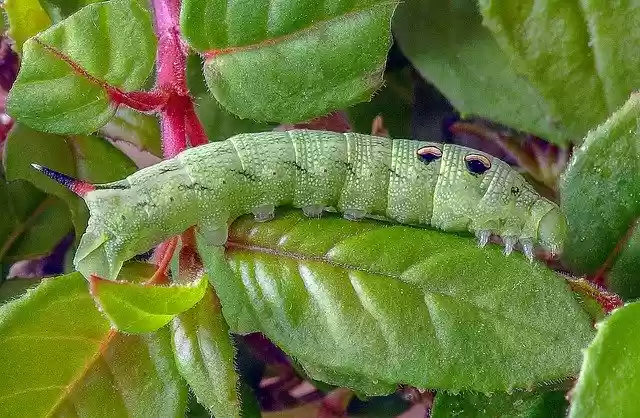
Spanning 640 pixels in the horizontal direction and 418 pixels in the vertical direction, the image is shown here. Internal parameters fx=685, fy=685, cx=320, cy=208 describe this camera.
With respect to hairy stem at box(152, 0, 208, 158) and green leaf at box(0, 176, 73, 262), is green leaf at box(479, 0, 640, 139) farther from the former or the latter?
green leaf at box(0, 176, 73, 262)

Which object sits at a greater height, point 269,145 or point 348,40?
point 348,40

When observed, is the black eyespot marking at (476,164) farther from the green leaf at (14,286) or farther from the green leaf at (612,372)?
the green leaf at (14,286)

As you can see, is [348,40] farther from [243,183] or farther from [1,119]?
[1,119]

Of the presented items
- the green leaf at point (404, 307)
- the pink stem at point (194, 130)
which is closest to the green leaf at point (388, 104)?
the pink stem at point (194, 130)

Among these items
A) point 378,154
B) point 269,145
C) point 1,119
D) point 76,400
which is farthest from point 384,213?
point 1,119

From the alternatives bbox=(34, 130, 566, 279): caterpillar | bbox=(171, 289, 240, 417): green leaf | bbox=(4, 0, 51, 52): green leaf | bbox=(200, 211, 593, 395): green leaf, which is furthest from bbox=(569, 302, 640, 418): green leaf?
bbox=(4, 0, 51, 52): green leaf

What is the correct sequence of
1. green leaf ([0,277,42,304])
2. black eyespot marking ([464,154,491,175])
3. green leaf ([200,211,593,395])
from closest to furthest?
green leaf ([200,211,593,395]) → black eyespot marking ([464,154,491,175]) → green leaf ([0,277,42,304])
